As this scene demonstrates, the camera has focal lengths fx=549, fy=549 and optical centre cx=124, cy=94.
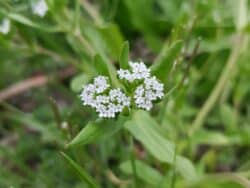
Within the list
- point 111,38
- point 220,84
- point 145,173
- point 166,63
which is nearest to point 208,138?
point 220,84

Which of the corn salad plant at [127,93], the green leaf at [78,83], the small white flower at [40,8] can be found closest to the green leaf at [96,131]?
the corn salad plant at [127,93]

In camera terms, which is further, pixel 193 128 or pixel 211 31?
pixel 211 31

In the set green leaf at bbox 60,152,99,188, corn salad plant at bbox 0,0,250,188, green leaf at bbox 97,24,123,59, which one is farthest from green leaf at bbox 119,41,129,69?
green leaf at bbox 97,24,123,59

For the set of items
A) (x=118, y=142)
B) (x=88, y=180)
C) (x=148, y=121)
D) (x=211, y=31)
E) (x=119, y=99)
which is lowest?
(x=88, y=180)

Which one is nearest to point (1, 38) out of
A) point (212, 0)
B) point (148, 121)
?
point (148, 121)

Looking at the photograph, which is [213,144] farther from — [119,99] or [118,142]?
[119,99]

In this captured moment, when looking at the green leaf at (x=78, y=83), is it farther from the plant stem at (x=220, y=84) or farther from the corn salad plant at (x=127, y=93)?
the plant stem at (x=220, y=84)

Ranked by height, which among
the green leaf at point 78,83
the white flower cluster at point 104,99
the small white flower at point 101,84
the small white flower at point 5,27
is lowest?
the white flower cluster at point 104,99
